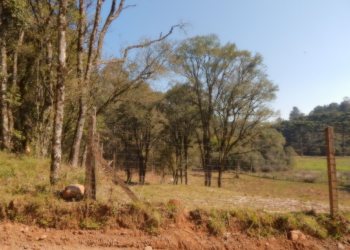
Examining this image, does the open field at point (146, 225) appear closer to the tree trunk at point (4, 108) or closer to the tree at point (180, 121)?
the tree trunk at point (4, 108)

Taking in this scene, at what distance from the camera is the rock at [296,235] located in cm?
614

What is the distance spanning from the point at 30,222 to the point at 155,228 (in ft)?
8.01

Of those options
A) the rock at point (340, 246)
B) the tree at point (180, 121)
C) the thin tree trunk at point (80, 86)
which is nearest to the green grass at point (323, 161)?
the rock at point (340, 246)

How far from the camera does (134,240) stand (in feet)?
19.4

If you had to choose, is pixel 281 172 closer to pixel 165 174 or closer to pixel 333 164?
pixel 165 174

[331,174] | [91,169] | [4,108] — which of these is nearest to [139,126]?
[4,108]

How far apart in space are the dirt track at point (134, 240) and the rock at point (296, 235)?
0.28 feet

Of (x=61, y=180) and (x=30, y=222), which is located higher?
(x=61, y=180)

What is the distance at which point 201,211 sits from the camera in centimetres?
650

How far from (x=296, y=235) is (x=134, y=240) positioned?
310cm

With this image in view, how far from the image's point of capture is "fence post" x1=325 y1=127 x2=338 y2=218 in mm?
6621

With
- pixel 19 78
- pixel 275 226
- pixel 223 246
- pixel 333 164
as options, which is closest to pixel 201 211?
pixel 223 246

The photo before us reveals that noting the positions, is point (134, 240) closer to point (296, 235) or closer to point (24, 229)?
point (24, 229)

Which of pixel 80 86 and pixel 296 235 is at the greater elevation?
pixel 80 86
